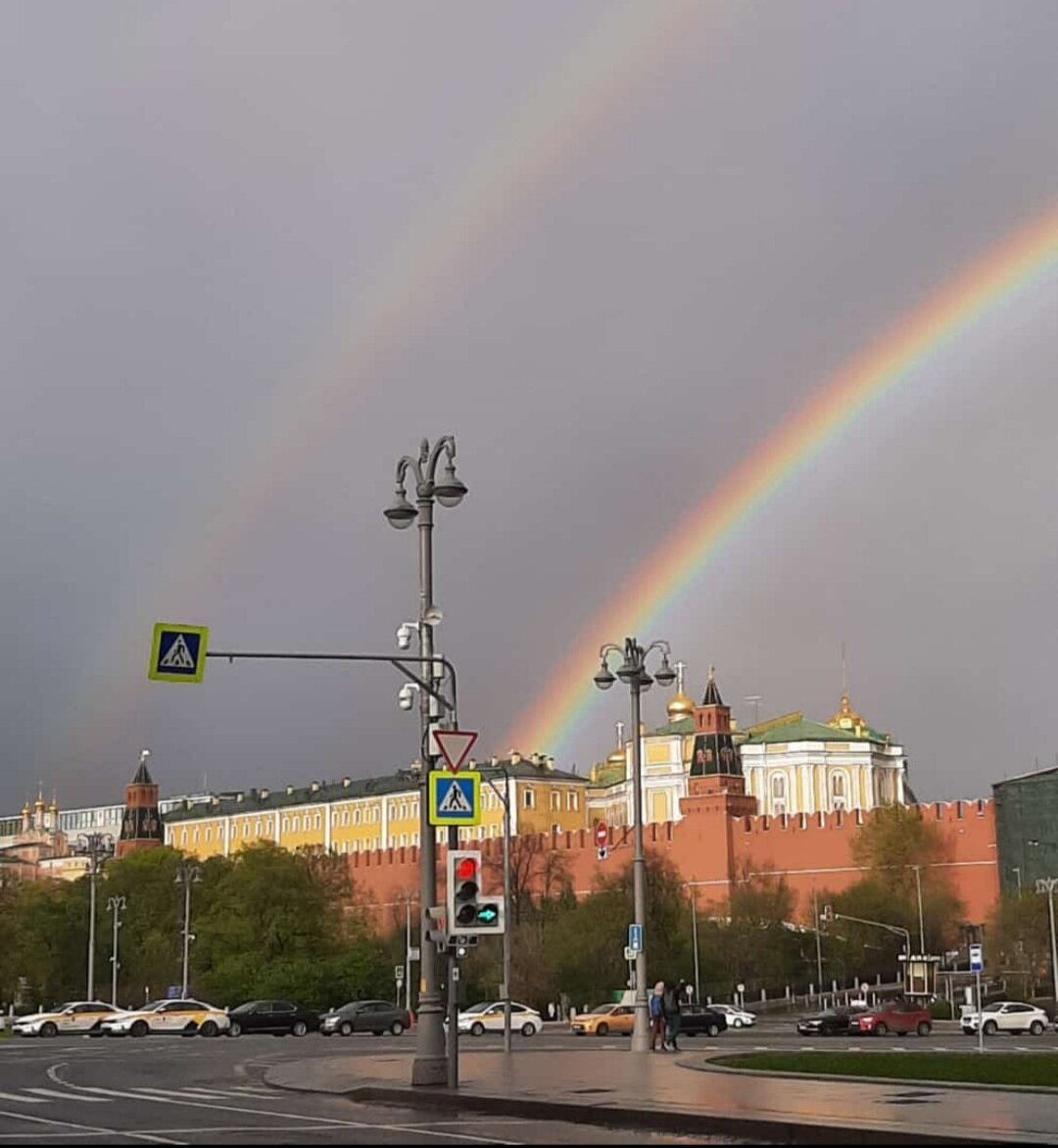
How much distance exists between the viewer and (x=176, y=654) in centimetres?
2486

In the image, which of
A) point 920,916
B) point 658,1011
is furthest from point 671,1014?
point 920,916

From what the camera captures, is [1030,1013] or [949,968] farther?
[949,968]

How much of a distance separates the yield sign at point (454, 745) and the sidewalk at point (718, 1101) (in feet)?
15.3

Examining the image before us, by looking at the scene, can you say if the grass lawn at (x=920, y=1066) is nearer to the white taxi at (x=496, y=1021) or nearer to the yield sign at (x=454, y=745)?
the yield sign at (x=454, y=745)

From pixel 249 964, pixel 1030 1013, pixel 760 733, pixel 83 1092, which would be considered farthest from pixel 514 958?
pixel 760 733

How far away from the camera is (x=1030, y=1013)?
5578 centimetres

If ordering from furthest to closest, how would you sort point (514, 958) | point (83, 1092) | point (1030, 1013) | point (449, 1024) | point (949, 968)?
point (949, 968)
point (514, 958)
point (1030, 1013)
point (83, 1092)
point (449, 1024)

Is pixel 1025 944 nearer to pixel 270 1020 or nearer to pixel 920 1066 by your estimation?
pixel 270 1020

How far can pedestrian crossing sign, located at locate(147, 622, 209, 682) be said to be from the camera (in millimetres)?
24828

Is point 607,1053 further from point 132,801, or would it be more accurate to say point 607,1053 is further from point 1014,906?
point 132,801

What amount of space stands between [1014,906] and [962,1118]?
81.8 meters

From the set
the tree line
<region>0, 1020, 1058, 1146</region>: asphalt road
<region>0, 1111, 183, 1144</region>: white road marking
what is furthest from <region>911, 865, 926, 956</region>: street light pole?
<region>0, 1111, 183, 1144</region>: white road marking

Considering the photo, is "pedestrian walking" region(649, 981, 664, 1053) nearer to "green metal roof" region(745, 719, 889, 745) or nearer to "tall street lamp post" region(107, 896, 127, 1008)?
"tall street lamp post" region(107, 896, 127, 1008)

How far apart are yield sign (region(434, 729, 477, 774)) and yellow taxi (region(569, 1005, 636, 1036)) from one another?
114 feet
